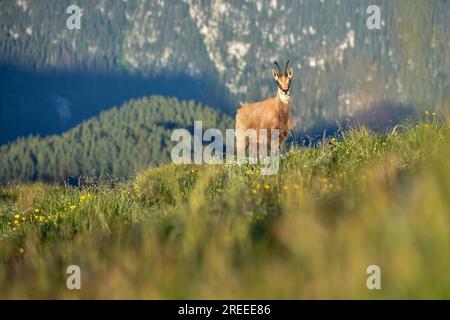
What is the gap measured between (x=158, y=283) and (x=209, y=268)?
0.53m

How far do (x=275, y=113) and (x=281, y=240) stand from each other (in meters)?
13.3

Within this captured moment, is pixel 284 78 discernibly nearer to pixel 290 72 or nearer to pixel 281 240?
pixel 290 72

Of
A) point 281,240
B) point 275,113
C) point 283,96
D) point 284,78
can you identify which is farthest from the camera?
point 275,113

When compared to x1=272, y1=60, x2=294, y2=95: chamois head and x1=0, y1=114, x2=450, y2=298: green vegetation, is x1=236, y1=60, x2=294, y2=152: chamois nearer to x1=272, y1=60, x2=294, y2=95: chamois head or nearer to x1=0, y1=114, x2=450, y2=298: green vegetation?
x1=272, y1=60, x2=294, y2=95: chamois head

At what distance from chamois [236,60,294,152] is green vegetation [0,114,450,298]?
7567 millimetres

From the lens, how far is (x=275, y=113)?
20.2 meters

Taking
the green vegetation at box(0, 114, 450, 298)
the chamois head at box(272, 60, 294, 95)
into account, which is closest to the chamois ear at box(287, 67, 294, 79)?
the chamois head at box(272, 60, 294, 95)

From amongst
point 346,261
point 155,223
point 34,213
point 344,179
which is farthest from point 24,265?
point 34,213

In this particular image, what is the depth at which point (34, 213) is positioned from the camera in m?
15.2

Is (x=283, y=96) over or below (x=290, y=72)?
below

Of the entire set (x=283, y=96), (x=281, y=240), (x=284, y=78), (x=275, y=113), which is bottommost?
(x=281, y=240)

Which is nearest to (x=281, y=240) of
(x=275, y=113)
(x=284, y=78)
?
(x=284, y=78)

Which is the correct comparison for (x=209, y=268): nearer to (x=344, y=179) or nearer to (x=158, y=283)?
(x=158, y=283)

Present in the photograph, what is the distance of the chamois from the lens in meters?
19.3
